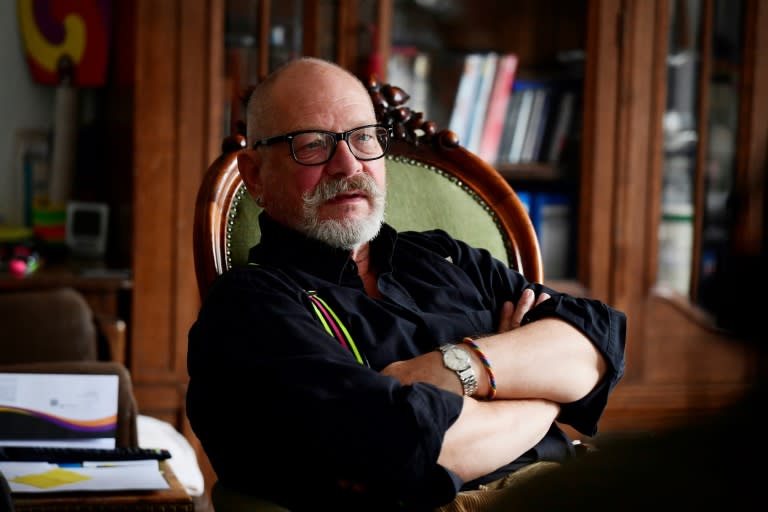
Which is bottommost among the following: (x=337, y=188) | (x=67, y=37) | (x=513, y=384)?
(x=513, y=384)

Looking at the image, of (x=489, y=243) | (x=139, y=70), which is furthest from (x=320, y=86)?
(x=139, y=70)

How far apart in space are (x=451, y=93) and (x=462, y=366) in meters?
1.73

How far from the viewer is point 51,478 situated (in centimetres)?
147

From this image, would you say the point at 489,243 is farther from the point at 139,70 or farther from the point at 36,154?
the point at 36,154

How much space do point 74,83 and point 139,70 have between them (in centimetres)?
41

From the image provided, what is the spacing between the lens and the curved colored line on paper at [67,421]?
162 cm

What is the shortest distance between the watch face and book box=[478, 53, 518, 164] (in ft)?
5.53

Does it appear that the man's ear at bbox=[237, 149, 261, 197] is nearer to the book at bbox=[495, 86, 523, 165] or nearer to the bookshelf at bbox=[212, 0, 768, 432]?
the bookshelf at bbox=[212, 0, 768, 432]

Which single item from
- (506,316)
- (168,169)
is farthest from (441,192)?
(168,169)

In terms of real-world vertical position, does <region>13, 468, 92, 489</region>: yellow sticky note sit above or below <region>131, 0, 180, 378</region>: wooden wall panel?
below

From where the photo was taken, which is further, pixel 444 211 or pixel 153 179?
pixel 153 179

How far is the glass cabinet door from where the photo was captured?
2926 millimetres

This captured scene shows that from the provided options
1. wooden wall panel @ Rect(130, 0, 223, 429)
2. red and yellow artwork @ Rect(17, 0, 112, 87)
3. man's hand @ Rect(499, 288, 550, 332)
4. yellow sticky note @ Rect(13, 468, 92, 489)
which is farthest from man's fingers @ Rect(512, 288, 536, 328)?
red and yellow artwork @ Rect(17, 0, 112, 87)

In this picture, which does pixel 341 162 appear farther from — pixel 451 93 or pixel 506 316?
pixel 451 93
